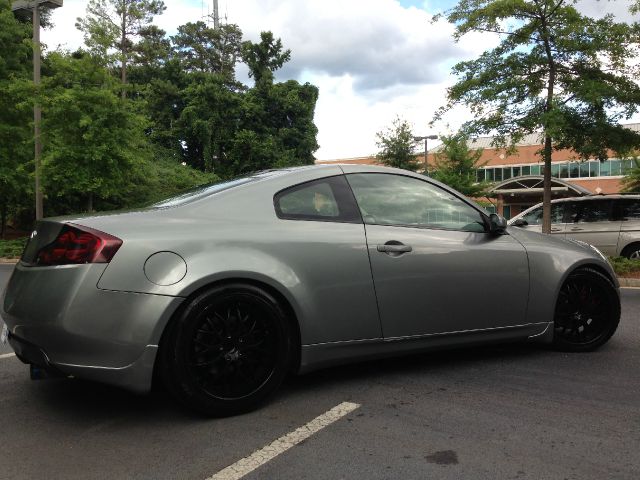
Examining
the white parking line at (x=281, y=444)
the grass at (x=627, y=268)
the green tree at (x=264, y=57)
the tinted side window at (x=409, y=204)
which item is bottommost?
the grass at (x=627, y=268)

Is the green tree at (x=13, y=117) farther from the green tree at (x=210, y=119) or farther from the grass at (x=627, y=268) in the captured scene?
the grass at (x=627, y=268)

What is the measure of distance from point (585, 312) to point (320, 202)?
2.46 meters

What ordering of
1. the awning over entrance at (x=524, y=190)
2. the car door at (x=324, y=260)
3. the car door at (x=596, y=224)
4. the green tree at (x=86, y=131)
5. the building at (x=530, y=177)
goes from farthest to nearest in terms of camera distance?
the building at (x=530, y=177), the awning over entrance at (x=524, y=190), the green tree at (x=86, y=131), the car door at (x=596, y=224), the car door at (x=324, y=260)

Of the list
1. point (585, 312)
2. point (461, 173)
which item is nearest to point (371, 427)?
point (585, 312)

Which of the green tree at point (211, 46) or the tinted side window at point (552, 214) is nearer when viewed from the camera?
the tinted side window at point (552, 214)

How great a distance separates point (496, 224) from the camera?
4023mm

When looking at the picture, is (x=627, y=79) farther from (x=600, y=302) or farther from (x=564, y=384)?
(x=564, y=384)

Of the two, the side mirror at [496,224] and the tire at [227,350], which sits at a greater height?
the side mirror at [496,224]

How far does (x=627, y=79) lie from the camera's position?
11.8 metres

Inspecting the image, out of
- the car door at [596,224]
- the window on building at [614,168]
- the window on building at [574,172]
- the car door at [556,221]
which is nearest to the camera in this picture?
the car door at [596,224]

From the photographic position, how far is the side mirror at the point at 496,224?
4.02m

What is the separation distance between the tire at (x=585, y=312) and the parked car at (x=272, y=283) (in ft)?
0.44

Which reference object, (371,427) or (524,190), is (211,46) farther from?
(371,427)

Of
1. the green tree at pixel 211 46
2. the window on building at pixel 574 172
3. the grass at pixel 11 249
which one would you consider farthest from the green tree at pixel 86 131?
the window on building at pixel 574 172
